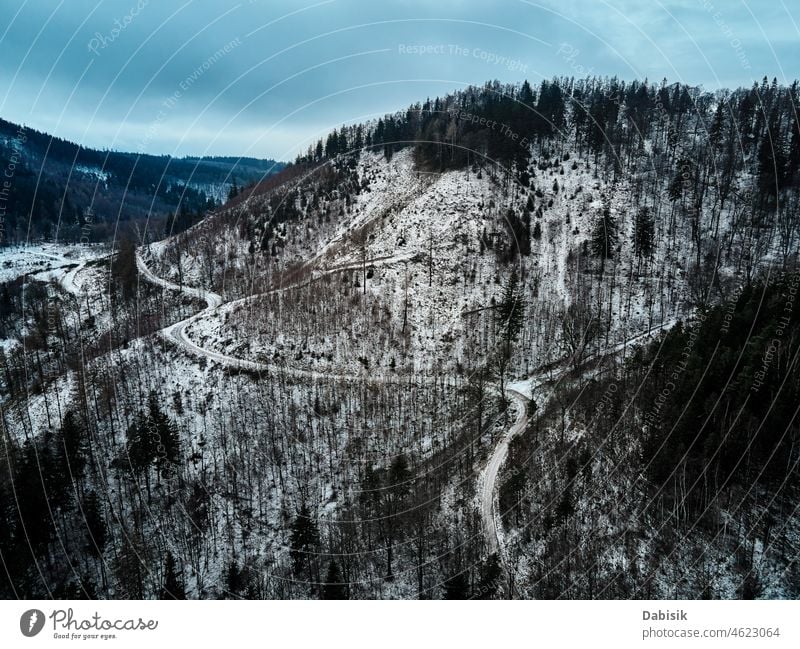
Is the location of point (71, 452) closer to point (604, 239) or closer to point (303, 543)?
point (303, 543)

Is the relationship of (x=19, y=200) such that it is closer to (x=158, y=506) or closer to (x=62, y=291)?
(x=62, y=291)

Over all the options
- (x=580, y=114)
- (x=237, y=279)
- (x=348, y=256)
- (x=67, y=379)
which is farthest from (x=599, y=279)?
(x=67, y=379)

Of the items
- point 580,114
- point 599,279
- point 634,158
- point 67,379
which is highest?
point 580,114

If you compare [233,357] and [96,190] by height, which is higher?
[96,190]

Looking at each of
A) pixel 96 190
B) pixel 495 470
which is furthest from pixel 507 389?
pixel 96 190

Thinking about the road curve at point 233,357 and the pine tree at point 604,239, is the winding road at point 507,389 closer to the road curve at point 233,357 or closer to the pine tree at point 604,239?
the road curve at point 233,357

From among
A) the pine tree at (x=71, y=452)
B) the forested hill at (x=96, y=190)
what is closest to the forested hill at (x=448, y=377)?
the pine tree at (x=71, y=452)

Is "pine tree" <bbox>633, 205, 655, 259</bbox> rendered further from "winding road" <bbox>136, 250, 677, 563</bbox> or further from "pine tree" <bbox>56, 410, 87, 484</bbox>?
"pine tree" <bbox>56, 410, 87, 484</bbox>

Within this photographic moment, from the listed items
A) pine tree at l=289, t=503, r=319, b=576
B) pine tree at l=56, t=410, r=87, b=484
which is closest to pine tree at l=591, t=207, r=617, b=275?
pine tree at l=289, t=503, r=319, b=576
